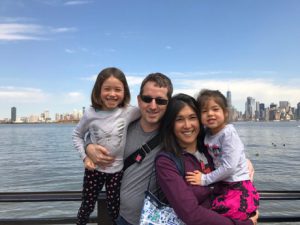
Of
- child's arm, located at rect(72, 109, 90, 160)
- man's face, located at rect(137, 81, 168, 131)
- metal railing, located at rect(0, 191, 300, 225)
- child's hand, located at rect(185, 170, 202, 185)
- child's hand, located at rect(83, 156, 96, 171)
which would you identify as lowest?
metal railing, located at rect(0, 191, 300, 225)

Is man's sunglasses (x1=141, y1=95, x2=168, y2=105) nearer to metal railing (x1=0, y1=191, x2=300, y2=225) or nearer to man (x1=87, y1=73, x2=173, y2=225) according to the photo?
man (x1=87, y1=73, x2=173, y2=225)

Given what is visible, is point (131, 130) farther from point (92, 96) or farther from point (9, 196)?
point (9, 196)

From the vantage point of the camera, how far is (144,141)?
8.59 feet

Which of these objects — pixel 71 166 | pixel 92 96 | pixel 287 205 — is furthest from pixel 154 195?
pixel 71 166

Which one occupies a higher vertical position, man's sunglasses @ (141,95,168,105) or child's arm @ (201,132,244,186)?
man's sunglasses @ (141,95,168,105)

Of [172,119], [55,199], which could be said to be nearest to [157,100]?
[172,119]

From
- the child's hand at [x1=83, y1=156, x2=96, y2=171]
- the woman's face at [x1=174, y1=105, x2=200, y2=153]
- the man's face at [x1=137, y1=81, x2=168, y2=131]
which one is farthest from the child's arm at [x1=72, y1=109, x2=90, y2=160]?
the woman's face at [x1=174, y1=105, x2=200, y2=153]

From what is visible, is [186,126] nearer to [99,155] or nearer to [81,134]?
[99,155]

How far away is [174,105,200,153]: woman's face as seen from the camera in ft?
7.89

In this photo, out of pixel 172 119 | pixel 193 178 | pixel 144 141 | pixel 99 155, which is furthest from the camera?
pixel 99 155

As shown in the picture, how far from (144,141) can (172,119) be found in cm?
32

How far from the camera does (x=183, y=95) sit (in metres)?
2.52

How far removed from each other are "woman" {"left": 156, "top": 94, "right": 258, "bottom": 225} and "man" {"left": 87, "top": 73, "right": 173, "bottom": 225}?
8 centimetres

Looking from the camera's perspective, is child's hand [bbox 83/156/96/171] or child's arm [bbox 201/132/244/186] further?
child's hand [bbox 83/156/96/171]
